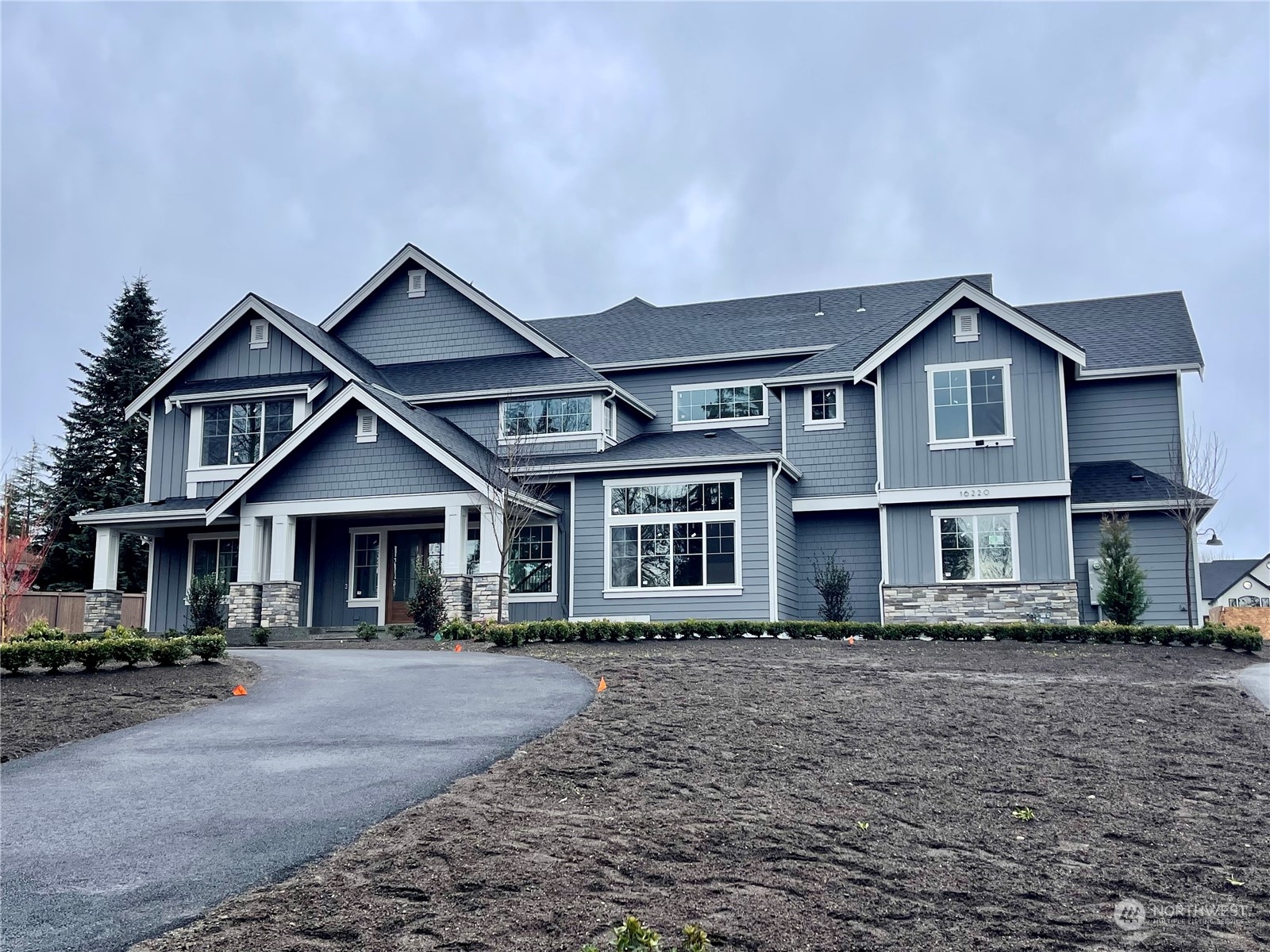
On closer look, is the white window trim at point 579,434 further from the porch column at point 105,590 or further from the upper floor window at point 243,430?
the porch column at point 105,590

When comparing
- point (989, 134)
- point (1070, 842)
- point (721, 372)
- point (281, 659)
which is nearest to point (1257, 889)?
point (1070, 842)

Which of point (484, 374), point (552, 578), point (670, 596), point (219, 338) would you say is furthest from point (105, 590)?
point (670, 596)

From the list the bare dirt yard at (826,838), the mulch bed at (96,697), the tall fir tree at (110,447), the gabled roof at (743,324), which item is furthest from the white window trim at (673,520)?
the tall fir tree at (110,447)

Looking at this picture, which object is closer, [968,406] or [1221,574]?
[968,406]

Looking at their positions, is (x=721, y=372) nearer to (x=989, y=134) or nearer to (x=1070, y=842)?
(x=989, y=134)

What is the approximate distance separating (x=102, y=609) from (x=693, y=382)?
46.3 feet

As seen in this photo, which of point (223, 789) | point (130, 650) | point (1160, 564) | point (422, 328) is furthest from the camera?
point (422, 328)

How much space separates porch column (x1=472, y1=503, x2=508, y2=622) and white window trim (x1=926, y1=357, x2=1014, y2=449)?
8899 millimetres

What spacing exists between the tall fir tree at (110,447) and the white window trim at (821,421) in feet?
70.4

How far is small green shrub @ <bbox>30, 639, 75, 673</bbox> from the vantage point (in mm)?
13297

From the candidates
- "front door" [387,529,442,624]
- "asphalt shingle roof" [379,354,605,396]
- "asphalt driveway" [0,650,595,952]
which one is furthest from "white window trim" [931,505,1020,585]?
"asphalt driveway" [0,650,595,952]

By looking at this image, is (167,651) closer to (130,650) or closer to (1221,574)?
(130,650)

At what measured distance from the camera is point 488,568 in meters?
21.5

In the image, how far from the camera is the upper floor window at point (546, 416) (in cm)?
2470
